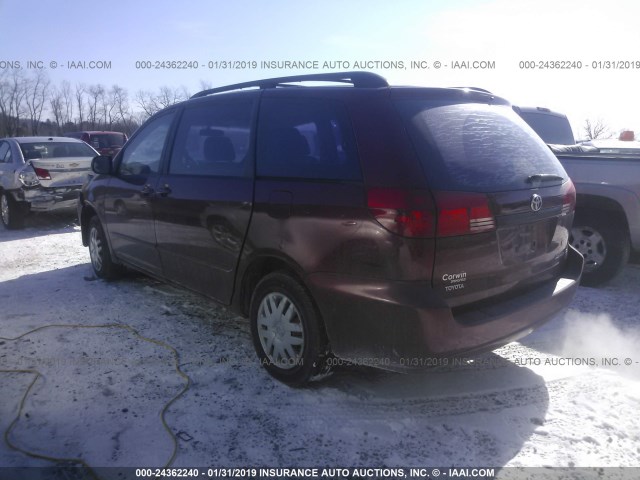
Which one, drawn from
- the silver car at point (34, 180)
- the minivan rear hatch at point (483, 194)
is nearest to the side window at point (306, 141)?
the minivan rear hatch at point (483, 194)

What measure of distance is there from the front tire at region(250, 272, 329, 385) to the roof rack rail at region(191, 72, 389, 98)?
1.22 meters

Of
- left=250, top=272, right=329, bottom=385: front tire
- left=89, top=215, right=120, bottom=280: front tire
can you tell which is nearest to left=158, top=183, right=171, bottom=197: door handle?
left=250, top=272, right=329, bottom=385: front tire

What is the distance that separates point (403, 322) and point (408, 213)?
0.54 m

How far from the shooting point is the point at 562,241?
3.20 meters

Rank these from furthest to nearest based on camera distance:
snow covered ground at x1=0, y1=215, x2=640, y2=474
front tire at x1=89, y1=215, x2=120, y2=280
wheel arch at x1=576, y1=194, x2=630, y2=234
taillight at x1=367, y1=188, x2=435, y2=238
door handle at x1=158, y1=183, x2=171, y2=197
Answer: front tire at x1=89, y1=215, x2=120, y2=280 → wheel arch at x1=576, y1=194, x2=630, y2=234 → door handle at x1=158, y1=183, x2=171, y2=197 → snow covered ground at x1=0, y1=215, x2=640, y2=474 → taillight at x1=367, y1=188, x2=435, y2=238

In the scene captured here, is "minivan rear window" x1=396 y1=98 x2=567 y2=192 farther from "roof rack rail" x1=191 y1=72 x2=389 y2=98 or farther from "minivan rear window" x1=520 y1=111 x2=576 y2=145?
"minivan rear window" x1=520 y1=111 x2=576 y2=145

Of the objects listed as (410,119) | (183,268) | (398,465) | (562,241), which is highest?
(410,119)

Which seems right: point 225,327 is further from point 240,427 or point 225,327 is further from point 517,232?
point 517,232

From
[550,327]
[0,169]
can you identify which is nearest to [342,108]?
[550,327]

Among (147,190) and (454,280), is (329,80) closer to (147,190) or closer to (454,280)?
(454,280)

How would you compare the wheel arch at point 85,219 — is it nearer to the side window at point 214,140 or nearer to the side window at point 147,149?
the side window at point 147,149

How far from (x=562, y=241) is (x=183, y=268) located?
2.75 m

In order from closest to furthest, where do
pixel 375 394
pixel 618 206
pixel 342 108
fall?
pixel 342 108, pixel 375 394, pixel 618 206

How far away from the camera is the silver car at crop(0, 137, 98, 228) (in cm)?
859
